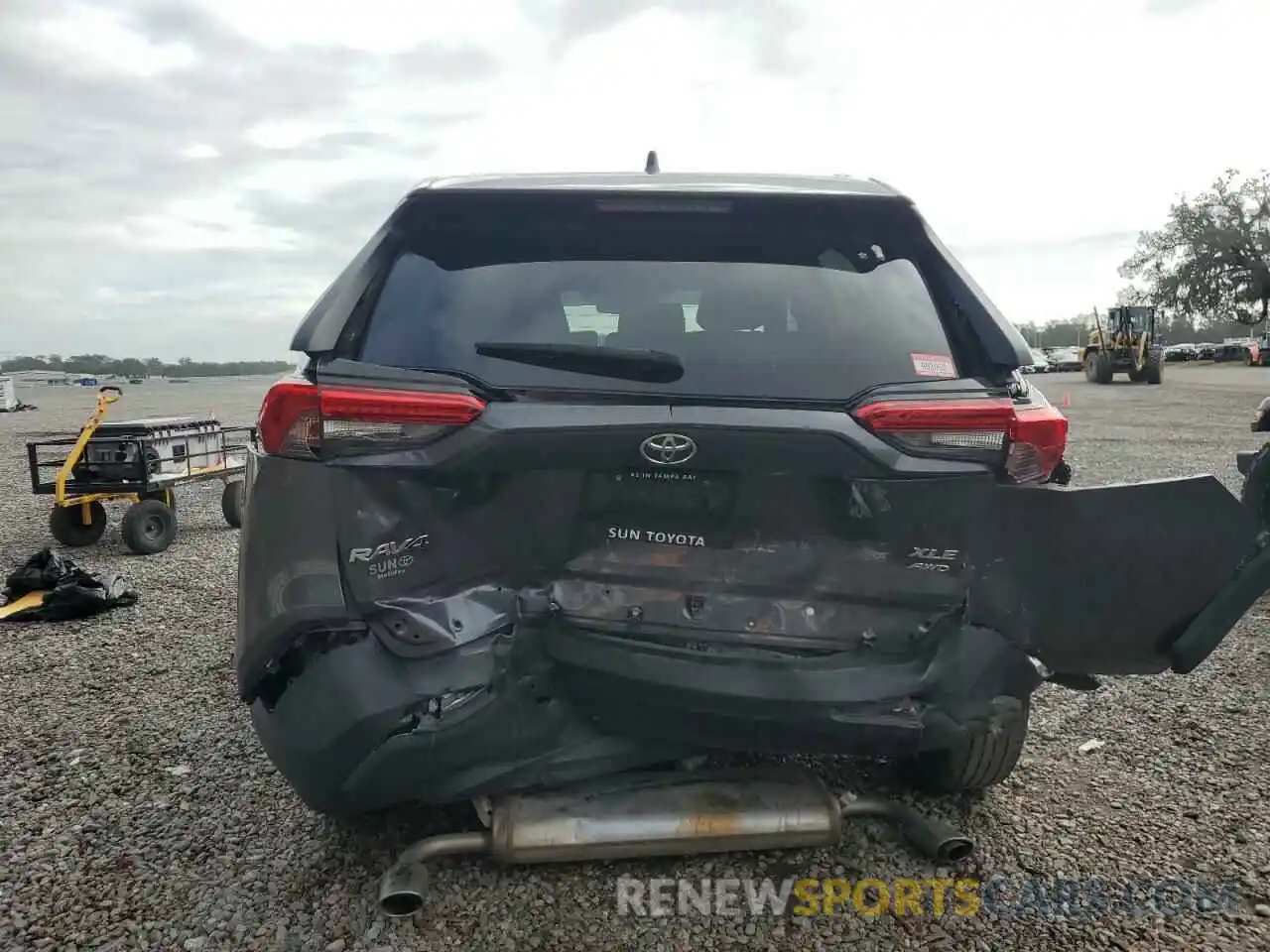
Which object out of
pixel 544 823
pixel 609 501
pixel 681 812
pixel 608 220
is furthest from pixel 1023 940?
pixel 608 220

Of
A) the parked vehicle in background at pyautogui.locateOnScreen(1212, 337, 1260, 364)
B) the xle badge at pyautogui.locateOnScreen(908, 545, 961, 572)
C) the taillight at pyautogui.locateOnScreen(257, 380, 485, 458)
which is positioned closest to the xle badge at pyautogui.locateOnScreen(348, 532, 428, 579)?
the taillight at pyautogui.locateOnScreen(257, 380, 485, 458)

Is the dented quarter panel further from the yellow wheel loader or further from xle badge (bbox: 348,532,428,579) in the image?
the yellow wheel loader

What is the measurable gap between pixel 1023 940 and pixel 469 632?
1621 mm

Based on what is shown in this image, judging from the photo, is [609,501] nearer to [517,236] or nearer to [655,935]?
[517,236]

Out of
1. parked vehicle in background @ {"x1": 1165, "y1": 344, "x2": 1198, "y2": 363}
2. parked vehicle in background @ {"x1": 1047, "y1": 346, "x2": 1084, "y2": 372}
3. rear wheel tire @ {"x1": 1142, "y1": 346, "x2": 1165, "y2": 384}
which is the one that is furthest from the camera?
parked vehicle in background @ {"x1": 1165, "y1": 344, "x2": 1198, "y2": 363}

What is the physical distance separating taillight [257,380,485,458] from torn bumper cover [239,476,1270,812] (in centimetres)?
40

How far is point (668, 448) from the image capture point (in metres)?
2.06

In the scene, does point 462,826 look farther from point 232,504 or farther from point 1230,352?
point 1230,352

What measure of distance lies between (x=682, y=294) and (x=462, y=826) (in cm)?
176

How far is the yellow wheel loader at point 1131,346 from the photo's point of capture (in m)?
30.9

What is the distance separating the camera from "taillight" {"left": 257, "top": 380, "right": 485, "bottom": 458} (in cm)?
204

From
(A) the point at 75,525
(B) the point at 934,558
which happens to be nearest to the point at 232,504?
(A) the point at 75,525

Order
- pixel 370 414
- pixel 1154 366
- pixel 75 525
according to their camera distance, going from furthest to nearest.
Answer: pixel 1154 366, pixel 75 525, pixel 370 414

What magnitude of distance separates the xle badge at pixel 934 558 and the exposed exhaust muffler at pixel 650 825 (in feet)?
2.51
